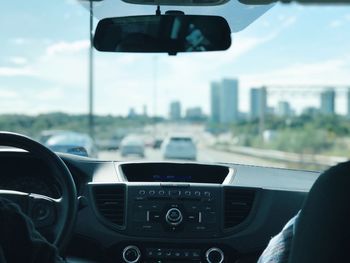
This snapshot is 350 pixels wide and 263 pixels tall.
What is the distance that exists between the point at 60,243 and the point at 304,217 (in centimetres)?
125

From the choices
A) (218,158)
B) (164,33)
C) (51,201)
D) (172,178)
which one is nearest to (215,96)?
(218,158)

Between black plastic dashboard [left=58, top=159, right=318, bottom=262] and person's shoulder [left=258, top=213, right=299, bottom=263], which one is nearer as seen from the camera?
person's shoulder [left=258, top=213, right=299, bottom=263]

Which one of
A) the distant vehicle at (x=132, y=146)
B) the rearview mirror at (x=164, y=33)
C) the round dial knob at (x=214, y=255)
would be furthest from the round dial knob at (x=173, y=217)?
the distant vehicle at (x=132, y=146)

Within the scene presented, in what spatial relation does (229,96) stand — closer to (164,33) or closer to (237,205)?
(237,205)

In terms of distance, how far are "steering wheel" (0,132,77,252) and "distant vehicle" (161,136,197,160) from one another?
17.9 m

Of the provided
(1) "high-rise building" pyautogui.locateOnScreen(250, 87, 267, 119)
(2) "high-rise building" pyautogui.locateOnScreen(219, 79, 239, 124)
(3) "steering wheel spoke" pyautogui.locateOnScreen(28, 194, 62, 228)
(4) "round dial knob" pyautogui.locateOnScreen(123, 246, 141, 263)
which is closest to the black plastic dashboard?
(4) "round dial knob" pyautogui.locateOnScreen(123, 246, 141, 263)

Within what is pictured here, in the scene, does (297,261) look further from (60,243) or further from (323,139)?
(323,139)

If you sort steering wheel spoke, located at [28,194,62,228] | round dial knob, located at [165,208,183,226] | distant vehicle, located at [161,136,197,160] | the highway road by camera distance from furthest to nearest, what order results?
1. distant vehicle, located at [161,136,197,160]
2. the highway road
3. round dial knob, located at [165,208,183,226]
4. steering wheel spoke, located at [28,194,62,228]

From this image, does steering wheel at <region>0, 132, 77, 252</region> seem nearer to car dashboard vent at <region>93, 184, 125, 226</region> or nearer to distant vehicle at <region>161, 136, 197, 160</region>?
car dashboard vent at <region>93, 184, 125, 226</region>

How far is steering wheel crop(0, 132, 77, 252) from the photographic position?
→ 9.07 feet

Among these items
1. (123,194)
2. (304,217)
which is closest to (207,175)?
(123,194)

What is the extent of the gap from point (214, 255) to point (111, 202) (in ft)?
2.75

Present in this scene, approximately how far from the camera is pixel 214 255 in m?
3.80

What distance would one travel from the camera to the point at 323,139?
57.5ft
